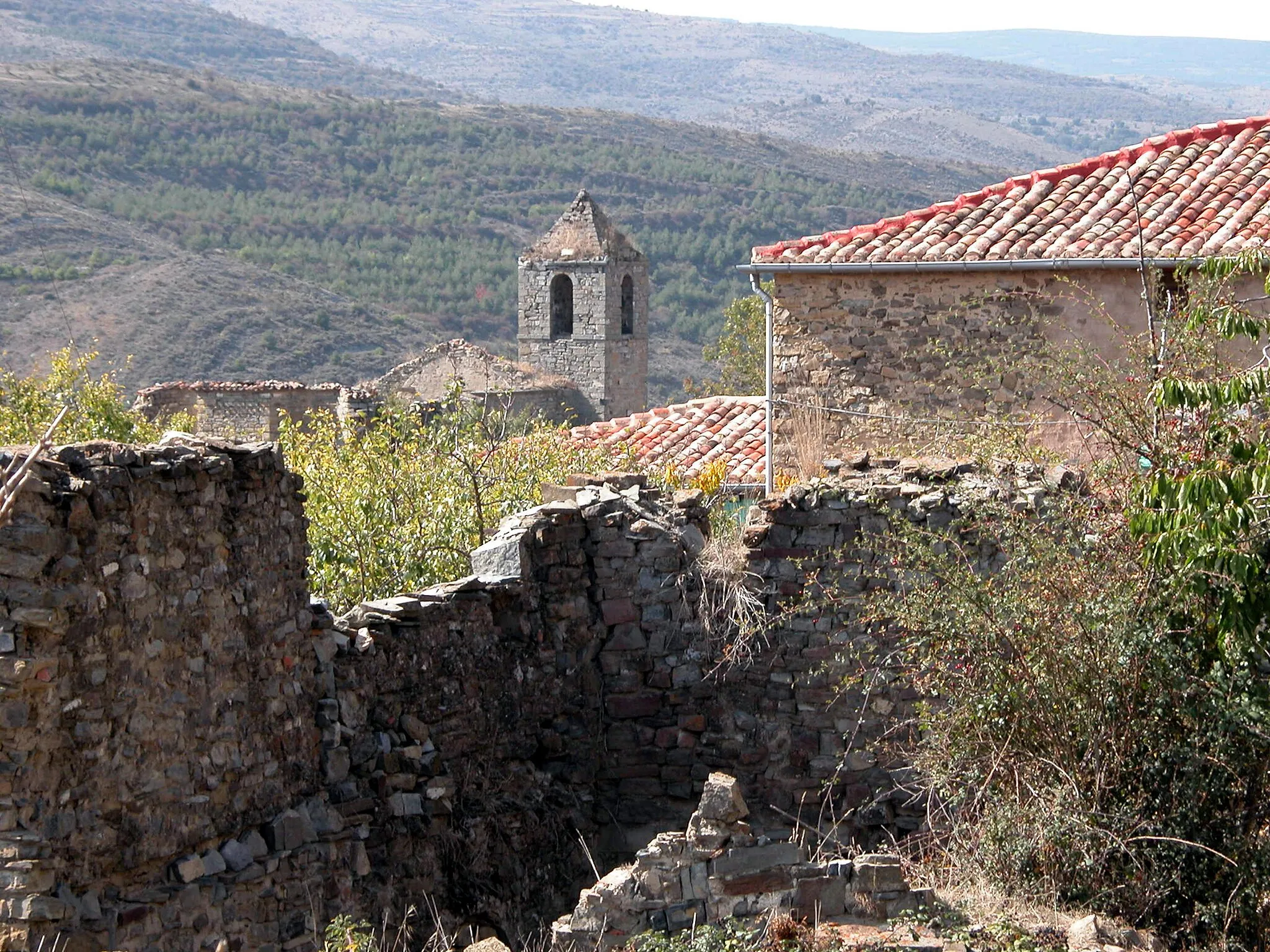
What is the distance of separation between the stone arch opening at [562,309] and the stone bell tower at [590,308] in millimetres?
20

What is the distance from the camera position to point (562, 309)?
57.3 m

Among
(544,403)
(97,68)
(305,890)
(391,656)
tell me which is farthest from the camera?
(97,68)

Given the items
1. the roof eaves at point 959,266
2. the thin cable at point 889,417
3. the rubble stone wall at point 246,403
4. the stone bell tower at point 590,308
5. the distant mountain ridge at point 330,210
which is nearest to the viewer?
the thin cable at point 889,417

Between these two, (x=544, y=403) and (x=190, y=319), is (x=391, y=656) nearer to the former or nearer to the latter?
(x=544, y=403)

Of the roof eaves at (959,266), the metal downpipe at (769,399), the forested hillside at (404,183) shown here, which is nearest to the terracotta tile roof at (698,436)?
the metal downpipe at (769,399)

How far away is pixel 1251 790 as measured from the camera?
25.5ft

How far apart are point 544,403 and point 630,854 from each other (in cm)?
3786

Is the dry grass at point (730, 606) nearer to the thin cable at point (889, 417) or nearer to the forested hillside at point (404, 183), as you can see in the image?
the thin cable at point (889, 417)

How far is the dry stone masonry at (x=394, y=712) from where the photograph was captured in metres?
6.58

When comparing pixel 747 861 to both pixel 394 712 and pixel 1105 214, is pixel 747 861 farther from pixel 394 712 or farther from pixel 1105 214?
pixel 1105 214

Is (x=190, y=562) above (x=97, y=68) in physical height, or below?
below

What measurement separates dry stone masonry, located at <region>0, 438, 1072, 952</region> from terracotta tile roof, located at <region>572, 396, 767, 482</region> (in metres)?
7.69

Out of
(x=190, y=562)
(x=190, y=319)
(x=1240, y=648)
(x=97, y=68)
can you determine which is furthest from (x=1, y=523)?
(x=97, y=68)

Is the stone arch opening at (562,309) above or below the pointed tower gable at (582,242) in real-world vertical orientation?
below
